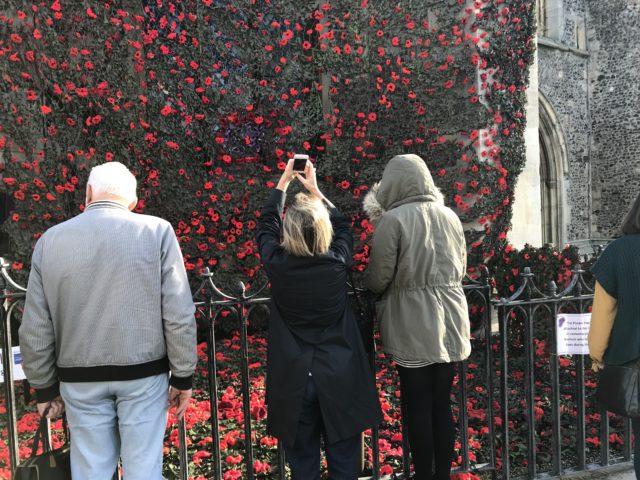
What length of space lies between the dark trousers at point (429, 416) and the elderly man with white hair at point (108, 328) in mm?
1064

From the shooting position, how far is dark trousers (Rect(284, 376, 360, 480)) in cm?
219

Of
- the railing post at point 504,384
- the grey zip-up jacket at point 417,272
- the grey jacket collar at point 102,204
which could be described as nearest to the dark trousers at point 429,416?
the grey zip-up jacket at point 417,272

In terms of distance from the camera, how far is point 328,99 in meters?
6.67

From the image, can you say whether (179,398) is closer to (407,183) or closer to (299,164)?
(299,164)

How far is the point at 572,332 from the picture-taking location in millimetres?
3084

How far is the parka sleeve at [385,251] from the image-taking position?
2.42 metres

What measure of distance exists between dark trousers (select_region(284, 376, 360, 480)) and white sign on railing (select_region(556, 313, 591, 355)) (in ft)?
5.01

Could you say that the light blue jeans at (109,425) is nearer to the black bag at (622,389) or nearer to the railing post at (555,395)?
the black bag at (622,389)

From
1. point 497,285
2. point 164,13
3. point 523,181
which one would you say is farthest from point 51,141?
point 523,181

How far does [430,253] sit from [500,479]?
1.67 m

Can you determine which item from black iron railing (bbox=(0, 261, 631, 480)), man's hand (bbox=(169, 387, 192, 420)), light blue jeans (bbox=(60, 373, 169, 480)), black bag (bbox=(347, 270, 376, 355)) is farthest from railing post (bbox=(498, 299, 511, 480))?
light blue jeans (bbox=(60, 373, 169, 480))

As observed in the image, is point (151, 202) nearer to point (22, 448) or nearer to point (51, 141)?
point (51, 141)

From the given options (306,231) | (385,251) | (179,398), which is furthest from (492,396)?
(179,398)

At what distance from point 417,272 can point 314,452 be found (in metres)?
0.93
